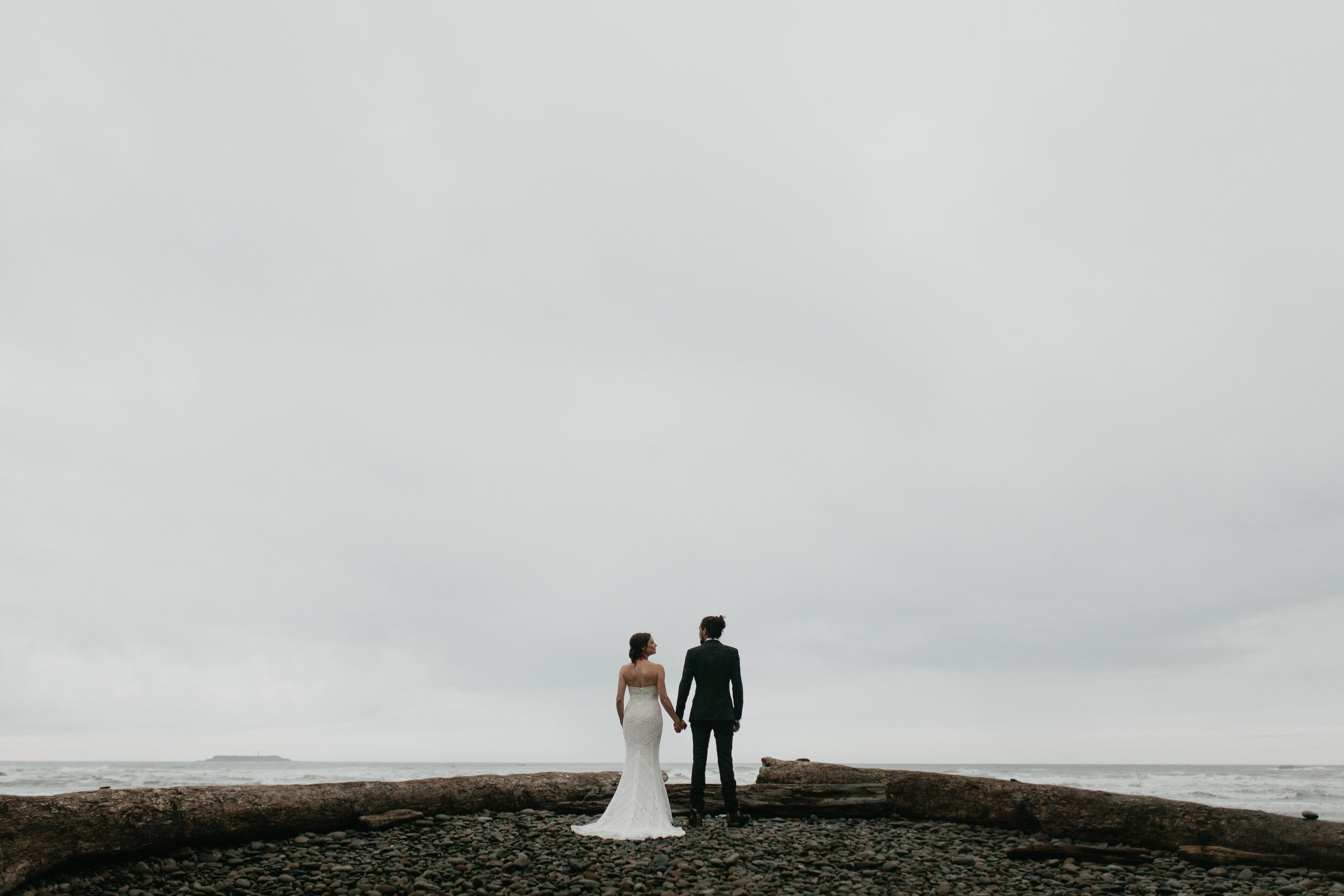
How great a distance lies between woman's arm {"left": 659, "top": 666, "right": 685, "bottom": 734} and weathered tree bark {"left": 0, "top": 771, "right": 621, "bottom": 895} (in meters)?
2.50

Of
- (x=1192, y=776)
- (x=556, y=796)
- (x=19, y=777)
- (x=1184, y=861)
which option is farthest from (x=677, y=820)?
(x=1192, y=776)

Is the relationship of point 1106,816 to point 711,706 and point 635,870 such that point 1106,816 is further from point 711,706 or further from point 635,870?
point 635,870

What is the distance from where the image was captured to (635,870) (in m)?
7.54

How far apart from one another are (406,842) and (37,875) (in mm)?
3297

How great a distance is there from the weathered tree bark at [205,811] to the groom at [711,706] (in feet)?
8.04

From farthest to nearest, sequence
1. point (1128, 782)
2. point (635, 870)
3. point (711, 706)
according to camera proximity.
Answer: point (1128, 782), point (711, 706), point (635, 870)

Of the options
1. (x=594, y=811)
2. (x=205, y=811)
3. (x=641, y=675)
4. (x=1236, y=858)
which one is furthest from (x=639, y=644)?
(x=1236, y=858)

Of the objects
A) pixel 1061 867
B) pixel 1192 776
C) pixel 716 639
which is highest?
pixel 716 639

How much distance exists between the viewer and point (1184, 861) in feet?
27.6

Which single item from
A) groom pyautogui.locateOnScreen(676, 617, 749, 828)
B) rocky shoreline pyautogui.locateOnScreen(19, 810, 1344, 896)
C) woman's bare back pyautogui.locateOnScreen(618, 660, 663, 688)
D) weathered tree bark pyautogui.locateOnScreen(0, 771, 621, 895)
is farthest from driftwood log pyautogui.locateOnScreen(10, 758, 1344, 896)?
woman's bare back pyautogui.locateOnScreen(618, 660, 663, 688)

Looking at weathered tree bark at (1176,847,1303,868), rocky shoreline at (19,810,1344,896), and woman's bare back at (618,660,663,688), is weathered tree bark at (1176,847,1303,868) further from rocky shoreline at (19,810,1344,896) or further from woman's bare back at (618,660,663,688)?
woman's bare back at (618,660,663,688)

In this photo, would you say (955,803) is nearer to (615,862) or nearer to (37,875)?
(615,862)

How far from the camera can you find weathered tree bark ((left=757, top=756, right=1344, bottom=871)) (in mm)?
8195

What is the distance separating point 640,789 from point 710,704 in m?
1.36
